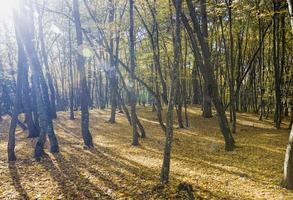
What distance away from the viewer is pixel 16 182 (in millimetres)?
8414

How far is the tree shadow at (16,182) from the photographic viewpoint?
24.5 ft

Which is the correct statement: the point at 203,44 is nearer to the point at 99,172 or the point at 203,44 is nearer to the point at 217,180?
the point at 217,180

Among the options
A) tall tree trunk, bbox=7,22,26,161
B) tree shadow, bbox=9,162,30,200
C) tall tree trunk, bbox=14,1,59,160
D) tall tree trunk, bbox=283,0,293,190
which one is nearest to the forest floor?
tree shadow, bbox=9,162,30,200

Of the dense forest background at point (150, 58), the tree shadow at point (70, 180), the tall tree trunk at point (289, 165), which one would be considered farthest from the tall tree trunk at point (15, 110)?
the tall tree trunk at point (289, 165)

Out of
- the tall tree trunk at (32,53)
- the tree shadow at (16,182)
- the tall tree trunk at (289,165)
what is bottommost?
the tree shadow at (16,182)

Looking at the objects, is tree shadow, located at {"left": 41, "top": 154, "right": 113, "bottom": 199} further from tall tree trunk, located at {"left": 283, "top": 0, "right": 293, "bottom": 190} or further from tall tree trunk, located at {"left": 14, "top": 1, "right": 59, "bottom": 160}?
tall tree trunk, located at {"left": 283, "top": 0, "right": 293, "bottom": 190}

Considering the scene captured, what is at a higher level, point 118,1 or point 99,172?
point 118,1

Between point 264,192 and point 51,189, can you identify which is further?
point 51,189

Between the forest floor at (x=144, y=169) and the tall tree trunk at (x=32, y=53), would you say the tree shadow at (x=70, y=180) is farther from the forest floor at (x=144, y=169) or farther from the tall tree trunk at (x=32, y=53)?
the tall tree trunk at (x=32, y=53)

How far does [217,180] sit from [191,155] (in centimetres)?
326

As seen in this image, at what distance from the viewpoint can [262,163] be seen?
991cm

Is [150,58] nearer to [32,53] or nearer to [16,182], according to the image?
[32,53]

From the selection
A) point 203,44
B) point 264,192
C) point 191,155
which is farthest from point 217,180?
point 203,44

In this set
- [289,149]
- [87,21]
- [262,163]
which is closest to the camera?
[289,149]
